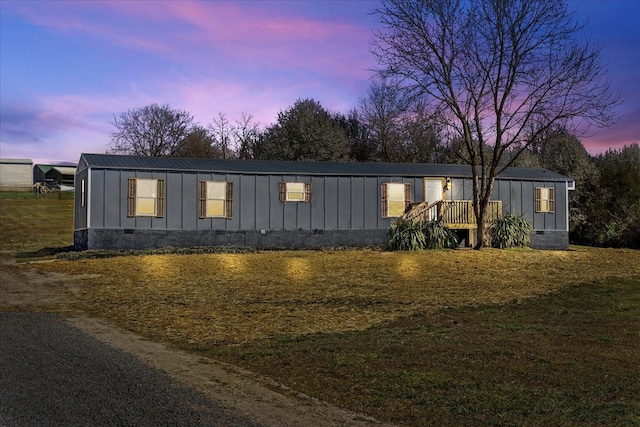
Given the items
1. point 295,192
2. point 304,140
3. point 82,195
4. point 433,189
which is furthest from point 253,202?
point 304,140

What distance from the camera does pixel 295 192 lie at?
92.1ft

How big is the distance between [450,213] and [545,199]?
721cm

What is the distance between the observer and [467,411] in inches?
245

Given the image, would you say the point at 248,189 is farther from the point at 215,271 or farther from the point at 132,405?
the point at 132,405

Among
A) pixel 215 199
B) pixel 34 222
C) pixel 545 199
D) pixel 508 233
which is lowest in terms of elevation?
pixel 508 233

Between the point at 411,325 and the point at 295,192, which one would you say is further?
the point at 295,192

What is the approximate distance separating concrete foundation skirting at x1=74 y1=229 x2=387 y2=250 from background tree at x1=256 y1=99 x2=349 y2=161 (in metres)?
18.2

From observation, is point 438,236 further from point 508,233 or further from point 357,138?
point 357,138

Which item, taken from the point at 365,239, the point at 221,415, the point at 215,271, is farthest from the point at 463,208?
the point at 221,415

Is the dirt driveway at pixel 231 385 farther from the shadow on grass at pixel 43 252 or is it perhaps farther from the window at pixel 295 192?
the window at pixel 295 192

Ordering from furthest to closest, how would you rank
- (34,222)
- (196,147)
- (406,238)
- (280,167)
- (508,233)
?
1. (196,147)
2. (34,222)
3. (280,167)
4. (508,233)
5. (406,238)

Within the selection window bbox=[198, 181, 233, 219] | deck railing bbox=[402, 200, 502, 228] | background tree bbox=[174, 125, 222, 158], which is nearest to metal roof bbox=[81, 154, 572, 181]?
window bbox=[198, 181, 233, 219]

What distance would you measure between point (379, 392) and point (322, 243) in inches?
837

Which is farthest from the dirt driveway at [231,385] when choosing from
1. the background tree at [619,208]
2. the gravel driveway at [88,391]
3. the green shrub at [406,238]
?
the background tree at [619,208]
